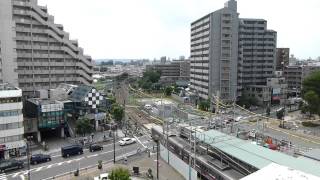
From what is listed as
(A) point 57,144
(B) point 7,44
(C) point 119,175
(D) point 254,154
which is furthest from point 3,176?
(B) point 7,44

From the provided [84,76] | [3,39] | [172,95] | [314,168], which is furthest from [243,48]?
[314,168]

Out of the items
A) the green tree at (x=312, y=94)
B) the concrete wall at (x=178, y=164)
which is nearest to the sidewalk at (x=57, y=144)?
the concrete wall at (x=178, y=164)

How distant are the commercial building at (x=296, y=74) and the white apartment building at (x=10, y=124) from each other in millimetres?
71242

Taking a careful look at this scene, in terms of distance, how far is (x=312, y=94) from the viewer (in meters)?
50.1

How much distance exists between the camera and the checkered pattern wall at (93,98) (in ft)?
139

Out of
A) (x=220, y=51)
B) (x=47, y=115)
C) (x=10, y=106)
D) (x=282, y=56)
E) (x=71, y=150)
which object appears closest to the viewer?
(x=10, y=106)

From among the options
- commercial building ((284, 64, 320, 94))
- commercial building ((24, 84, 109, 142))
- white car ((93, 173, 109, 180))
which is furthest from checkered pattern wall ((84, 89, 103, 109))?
commercial building ((284, 64, 320, 94))

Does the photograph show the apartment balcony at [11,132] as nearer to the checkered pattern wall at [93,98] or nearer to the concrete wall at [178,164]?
the checkered pattern wall at [93,98]

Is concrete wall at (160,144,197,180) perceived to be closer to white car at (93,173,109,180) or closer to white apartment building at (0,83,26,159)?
white car at (93,173,109,180)

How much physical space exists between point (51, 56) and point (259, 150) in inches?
1582

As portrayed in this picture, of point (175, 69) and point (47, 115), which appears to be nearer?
point (47, 115)

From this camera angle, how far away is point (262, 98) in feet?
233

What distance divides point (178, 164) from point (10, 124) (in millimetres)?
17002

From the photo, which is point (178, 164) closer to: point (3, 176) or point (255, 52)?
point (3, 176)
